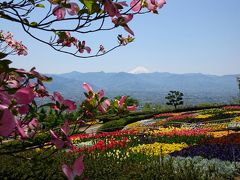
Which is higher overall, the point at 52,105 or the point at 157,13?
the point at 157,13

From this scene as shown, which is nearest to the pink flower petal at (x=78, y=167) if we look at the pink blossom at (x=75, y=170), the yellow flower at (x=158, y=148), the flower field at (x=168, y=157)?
the pink blossom at (x=75, y=170)

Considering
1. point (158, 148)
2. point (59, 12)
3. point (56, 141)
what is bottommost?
point (158, 148)

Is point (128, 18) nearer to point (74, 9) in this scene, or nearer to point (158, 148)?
point (74, 9)

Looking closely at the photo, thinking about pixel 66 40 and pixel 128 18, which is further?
pixel 66 40

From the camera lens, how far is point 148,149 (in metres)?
14.3

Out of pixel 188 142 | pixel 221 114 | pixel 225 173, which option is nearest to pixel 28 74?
pixel 225 173

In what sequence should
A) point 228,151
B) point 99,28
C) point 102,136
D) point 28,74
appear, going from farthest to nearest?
1. point 102,136
2. point 228,151
3. point 99,28
4. point 28,74

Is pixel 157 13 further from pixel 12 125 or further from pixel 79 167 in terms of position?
pixel 12 125

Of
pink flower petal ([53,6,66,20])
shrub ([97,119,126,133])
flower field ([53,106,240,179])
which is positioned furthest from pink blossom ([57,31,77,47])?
shrub ([97,119,126,133])

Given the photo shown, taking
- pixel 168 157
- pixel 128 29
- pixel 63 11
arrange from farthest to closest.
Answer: pixel 168 157
pixel 63 11
pixel 128 29

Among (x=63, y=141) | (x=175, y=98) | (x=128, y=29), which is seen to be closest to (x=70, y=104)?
(x=63, y=141)

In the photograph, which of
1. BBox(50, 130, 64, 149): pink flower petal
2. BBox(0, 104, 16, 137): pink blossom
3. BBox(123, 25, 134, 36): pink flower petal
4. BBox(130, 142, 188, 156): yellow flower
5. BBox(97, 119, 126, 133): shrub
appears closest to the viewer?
BBox(0, 104, 16, 137): pink blossom

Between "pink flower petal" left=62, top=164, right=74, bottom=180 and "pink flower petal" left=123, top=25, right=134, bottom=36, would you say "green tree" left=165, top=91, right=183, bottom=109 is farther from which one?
"pink flower petal" left=62, top=164, right=74, bottom=180

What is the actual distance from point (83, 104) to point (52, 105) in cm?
31
